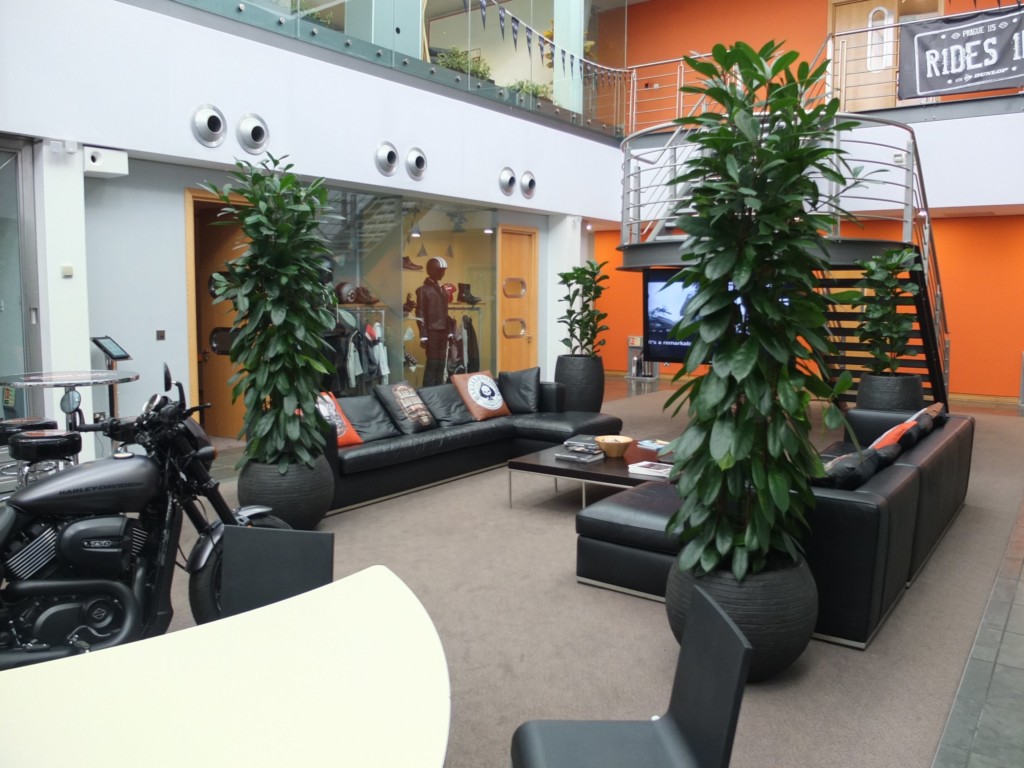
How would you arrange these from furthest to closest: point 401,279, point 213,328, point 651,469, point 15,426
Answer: point 401,279 → point 213,328 → point 651,469 → point 15,426

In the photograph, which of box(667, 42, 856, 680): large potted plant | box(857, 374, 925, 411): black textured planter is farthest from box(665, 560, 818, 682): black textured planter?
box(857, 374, 925, 411): black textured planter

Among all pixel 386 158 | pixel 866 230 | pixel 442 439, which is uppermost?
pixel 386 158

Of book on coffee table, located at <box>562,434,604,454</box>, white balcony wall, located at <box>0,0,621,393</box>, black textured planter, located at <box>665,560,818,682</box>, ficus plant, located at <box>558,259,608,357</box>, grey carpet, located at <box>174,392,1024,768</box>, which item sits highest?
white balcony wall, located at <box>0,0,621,393</box>

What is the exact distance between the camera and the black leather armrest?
721cm

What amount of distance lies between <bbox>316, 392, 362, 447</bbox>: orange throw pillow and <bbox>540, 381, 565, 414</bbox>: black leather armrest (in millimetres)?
2070

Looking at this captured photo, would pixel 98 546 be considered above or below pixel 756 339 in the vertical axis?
below

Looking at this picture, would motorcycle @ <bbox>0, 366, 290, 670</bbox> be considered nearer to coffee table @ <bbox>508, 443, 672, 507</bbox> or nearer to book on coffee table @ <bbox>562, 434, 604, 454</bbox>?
coffee table @ <bbox>508, 443, 672, 507</bbox>

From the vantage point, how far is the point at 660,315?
35.7 ft

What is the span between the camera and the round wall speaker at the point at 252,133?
21.4 feet

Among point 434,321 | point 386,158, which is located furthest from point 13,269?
point 434,321

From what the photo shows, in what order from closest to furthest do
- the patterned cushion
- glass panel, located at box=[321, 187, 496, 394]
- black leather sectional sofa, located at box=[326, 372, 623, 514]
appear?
black leather sectional sofa, located at box=[326, 372, 623, 514]
the patterned cushion
glass panel, located at box=[321, 187, 496, 394]

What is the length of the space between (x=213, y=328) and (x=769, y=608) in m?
6.91

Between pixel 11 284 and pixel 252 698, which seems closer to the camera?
pixel 252 698

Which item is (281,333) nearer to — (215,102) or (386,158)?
(215,102)
